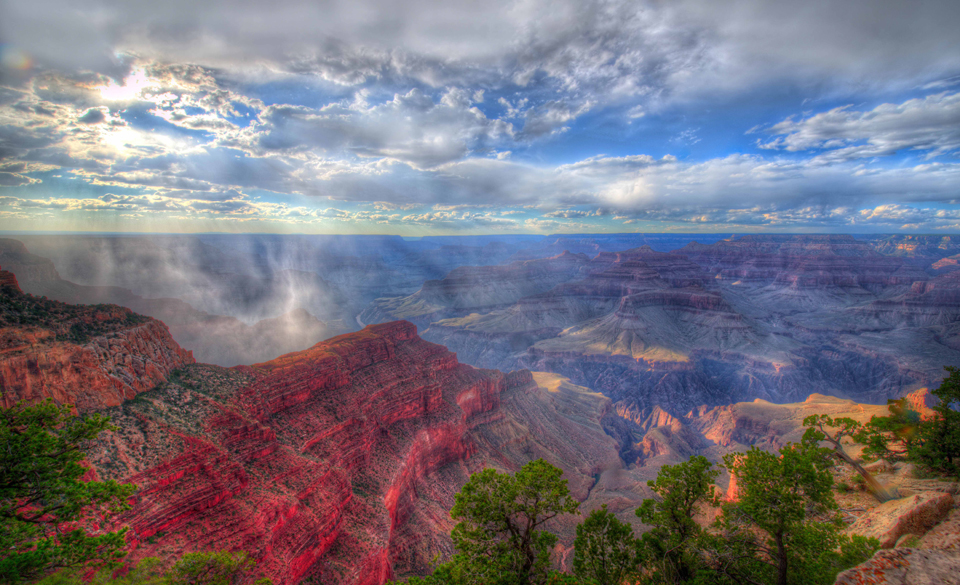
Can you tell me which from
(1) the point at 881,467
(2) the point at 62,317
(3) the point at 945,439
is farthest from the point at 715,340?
(2) the point at 62,317

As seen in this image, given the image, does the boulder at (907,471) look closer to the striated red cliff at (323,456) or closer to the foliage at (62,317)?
the striated red cliff at (323,456)

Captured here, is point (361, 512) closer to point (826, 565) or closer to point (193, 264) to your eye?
point (826, 565)

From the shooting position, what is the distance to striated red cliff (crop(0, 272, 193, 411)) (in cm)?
2083

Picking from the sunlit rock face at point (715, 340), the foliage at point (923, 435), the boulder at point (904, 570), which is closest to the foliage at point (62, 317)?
the boulder at point (904, 570)

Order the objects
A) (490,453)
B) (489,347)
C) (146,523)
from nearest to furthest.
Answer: (146,523), (490,453), (489,347)

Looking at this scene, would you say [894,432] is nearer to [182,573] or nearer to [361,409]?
[182,573]

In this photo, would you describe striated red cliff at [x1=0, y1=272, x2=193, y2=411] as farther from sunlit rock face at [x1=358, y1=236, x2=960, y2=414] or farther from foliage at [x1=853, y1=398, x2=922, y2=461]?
sunlit rock face at [x1=358, y1=236, x2=960, y2=414]

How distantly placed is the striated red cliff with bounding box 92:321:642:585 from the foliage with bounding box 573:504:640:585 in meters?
18.4

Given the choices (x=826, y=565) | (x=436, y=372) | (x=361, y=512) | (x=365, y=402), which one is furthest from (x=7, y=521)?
(x=436, y=372)

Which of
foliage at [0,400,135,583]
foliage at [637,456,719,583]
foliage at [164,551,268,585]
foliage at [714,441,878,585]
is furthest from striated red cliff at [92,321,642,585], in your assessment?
foliage at [714,441,878,585]

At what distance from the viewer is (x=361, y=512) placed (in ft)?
101

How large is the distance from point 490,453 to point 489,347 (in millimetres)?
103127

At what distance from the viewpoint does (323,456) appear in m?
32.3

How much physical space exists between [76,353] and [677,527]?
35.5 meters
